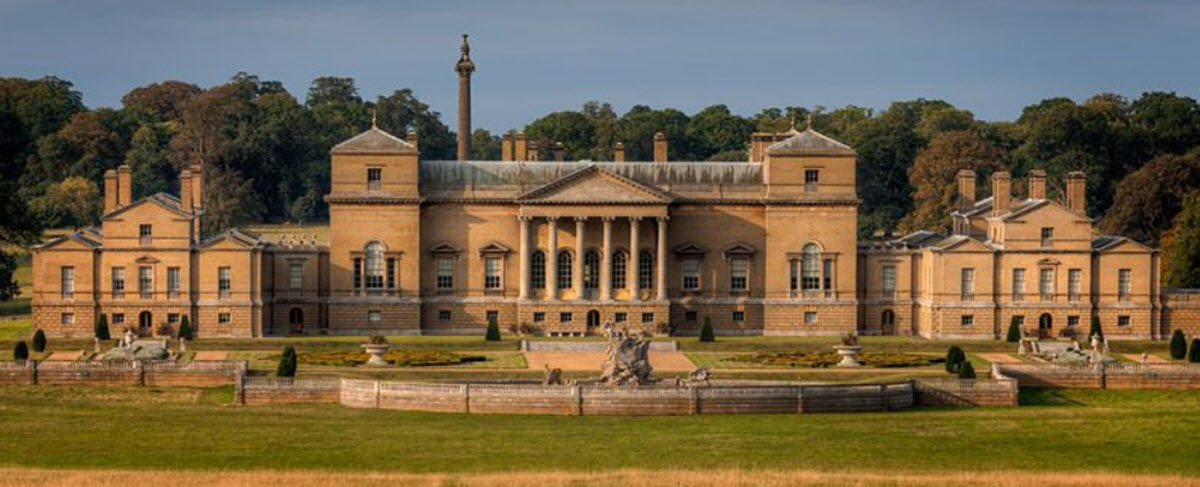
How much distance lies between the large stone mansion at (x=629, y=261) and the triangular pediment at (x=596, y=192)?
0.08 meters

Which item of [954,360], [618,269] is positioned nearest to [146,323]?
[618,269]

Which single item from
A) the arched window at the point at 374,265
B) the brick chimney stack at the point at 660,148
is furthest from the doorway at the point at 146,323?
the brick chimney stack at the point at 660,148

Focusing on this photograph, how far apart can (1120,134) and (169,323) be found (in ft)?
217

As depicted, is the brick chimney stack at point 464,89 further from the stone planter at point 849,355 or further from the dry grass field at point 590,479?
the dry grass field at point 590,479

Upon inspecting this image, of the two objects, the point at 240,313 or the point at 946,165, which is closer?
the point at 240,313

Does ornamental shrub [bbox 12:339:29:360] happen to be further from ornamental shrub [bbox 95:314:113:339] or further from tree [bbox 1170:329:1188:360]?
tree [bbox 1170:329:1188:360]

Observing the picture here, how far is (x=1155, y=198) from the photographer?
11594cm

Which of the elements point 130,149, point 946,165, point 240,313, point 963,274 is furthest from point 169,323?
point 130,149

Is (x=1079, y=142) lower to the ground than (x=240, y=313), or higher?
higher

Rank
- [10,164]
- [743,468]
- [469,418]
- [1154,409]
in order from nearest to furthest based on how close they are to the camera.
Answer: [743,468] → [469,418] → [1154,409] → [10,164]

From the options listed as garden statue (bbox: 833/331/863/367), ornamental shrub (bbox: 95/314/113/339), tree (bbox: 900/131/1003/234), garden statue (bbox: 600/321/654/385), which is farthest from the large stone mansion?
tree (bbox: 900/131/1003/234)

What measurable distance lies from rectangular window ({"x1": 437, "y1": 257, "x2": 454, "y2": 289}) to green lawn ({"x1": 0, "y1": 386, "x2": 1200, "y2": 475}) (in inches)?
930

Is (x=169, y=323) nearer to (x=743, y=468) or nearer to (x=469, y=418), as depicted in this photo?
(x=469, y=418)

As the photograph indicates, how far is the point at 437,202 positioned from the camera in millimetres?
91562
